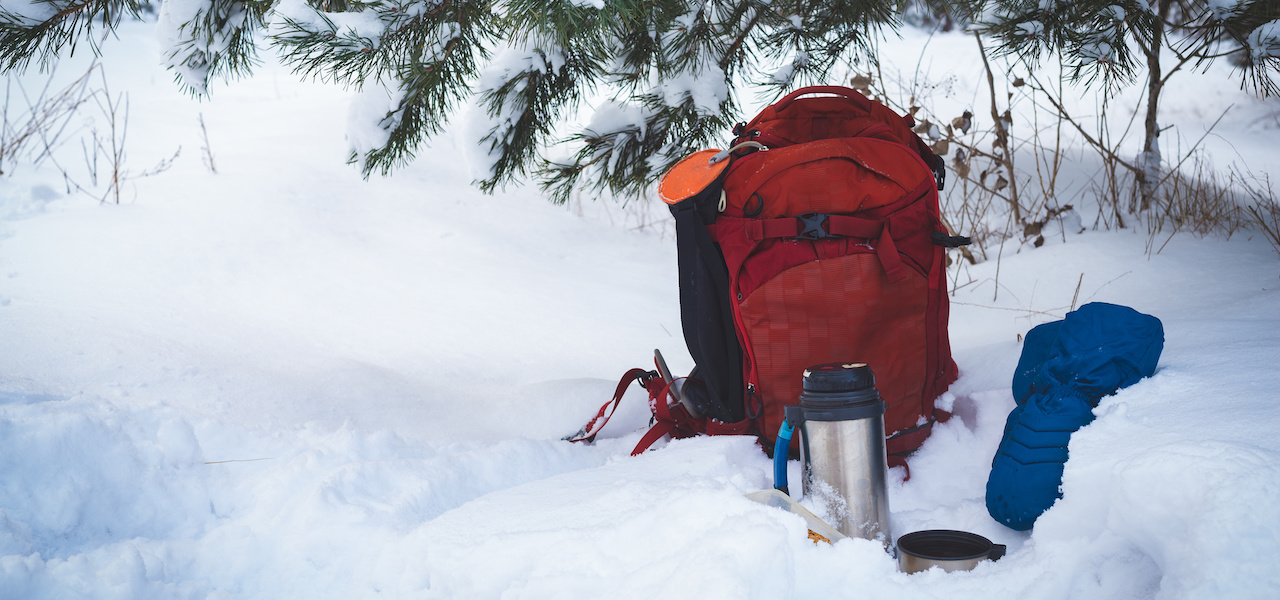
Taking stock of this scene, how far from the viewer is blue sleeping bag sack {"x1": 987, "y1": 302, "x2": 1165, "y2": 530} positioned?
1.14 meters

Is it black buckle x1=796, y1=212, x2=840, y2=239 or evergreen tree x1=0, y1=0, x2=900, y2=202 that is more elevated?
evergreen tree x1=0, y1=0, x2=900, y2=202

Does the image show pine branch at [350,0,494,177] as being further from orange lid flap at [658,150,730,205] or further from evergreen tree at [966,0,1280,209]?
evergreen tree at [966,0,1280,209]

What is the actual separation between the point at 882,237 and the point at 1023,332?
1082 mm

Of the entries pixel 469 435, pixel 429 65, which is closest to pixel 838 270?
pixel 469 435

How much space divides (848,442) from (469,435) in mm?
979

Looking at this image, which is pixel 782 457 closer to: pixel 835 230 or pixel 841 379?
pixel 841 379

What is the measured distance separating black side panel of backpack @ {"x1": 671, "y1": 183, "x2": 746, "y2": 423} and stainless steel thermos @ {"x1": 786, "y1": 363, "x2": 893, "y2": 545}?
1.36ft

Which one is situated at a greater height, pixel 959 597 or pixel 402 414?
pixel 402 414

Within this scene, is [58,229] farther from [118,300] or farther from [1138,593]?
[1138,593]

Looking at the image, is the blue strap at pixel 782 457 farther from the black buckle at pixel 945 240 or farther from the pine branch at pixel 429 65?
the pine branch at pixel 429 65

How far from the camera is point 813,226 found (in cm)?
143

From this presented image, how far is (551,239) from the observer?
13.4 feet

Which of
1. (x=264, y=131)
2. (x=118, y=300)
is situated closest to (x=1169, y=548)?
(x=118, y=300)

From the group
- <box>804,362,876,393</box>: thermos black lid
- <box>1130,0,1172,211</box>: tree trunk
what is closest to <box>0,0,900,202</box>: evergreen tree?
<box>804,362,876,393</box>: thermos black lid
